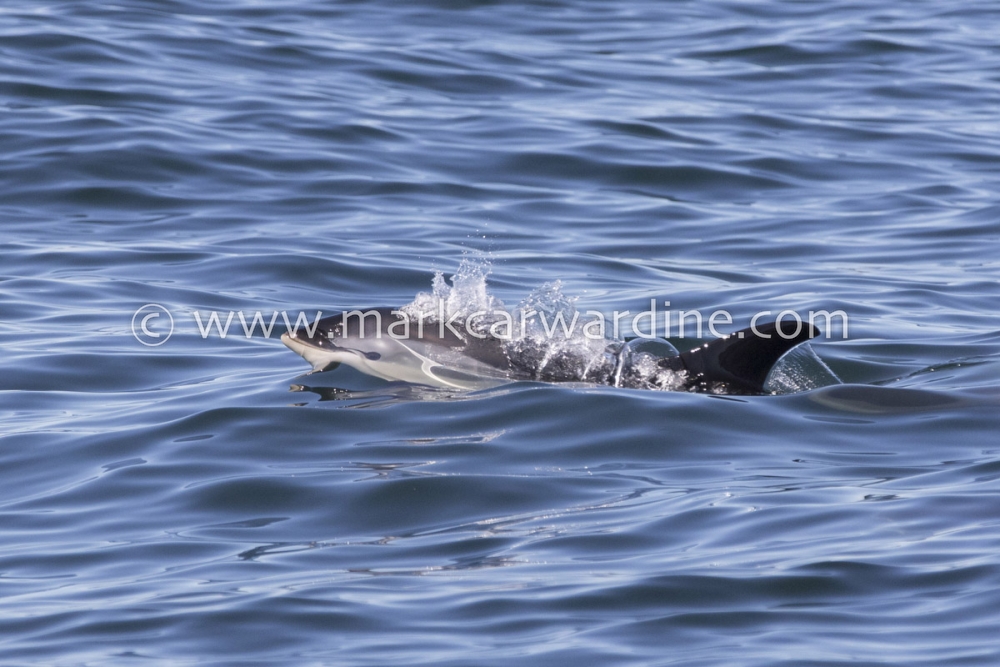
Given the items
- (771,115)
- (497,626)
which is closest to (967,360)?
(497,626)

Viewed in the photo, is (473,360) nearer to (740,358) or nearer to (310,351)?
(310,351)

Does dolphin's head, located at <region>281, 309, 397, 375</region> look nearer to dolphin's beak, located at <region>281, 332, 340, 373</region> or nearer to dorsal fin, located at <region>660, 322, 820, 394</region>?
dolphin's beak, located at <region>281, 332, 340, 373</region>

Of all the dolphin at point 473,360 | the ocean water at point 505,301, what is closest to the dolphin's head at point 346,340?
the dolphin at point 473,360

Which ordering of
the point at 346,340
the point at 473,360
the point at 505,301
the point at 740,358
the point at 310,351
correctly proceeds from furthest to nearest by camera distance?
the point at 505,301 → the point at 310,351 → the point at 346,340 → the point at 473,360 → the point at 740,358

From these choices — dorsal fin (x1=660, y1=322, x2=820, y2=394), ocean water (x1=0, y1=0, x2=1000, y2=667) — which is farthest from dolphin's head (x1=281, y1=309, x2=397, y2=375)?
dorsal fin (x1=660, y1=322, x2=820, y2=394)

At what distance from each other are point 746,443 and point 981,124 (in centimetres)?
1210

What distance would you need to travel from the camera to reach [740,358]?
314 inches

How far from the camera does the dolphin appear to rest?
319 inches

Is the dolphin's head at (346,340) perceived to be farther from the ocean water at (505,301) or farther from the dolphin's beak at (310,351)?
the ocean water at (505,301)

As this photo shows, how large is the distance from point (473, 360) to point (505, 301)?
312cm

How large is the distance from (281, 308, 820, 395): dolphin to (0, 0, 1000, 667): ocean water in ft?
0.56

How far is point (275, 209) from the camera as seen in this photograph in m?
14.1

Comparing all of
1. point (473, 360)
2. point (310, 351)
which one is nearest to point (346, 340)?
point (310, 351)

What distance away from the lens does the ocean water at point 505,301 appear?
17.3 ft
